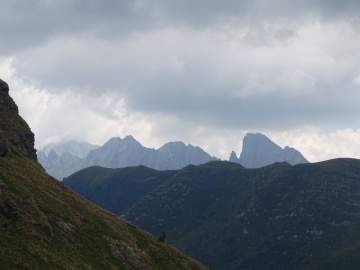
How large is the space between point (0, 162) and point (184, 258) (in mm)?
54709

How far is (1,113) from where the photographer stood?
129 m

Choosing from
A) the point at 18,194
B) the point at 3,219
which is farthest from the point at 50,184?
the point at 3,219

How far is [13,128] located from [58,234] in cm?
5555

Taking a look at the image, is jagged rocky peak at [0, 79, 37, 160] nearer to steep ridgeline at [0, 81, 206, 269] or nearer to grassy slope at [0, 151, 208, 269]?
steep ridgeline at [0, 81, 206, 269]

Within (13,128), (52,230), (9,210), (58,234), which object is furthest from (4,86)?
(9,210)

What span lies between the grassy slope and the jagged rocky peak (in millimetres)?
9031

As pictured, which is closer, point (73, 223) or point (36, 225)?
point (36, 225)

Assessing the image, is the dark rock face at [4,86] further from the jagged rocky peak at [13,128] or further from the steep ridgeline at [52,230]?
the steep ridgeline at [52,230]

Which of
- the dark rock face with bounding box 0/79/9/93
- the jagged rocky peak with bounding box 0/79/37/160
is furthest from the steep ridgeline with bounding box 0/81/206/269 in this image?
the dark rock face with bounding box 0/79/9/93

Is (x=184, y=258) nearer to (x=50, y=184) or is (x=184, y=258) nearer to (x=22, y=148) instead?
(x=50, y=184)

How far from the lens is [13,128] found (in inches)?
5133

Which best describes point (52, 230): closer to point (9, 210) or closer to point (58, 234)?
point (58, 234)

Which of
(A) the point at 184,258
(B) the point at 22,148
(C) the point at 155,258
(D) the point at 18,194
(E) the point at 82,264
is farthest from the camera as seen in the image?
(B) the point at 22,148

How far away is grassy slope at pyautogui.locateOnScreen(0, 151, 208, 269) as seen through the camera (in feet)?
238
